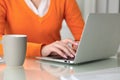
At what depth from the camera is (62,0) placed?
1.69m

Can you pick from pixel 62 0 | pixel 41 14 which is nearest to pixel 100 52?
pixel 41 14

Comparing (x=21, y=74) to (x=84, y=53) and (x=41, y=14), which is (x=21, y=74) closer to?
(x=84, y=53)

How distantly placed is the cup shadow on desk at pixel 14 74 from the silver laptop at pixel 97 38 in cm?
20

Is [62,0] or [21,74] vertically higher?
[62,0]

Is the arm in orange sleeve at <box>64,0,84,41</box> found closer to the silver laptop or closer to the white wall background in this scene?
the silver laptop

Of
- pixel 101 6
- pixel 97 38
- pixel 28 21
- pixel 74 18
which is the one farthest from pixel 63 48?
pixel 101 6

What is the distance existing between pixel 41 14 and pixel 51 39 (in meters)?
0.17

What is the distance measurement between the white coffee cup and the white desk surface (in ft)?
0.10

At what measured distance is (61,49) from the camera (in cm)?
119

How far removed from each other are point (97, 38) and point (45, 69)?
0.79ft

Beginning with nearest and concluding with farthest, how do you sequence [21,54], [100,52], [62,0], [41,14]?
[21,54], [100,52], [41,14], [62,0]

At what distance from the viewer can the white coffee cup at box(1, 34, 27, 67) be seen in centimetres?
104

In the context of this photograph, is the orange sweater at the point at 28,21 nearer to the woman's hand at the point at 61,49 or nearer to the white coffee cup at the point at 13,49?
the woman's hand at the point at 61,49

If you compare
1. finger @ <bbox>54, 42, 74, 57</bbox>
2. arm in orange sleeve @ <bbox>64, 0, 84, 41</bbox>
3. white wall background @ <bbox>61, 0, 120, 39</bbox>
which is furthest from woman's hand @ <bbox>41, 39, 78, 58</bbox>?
white wall background @ <bbox>61, 0, 120, 39</bbox>
